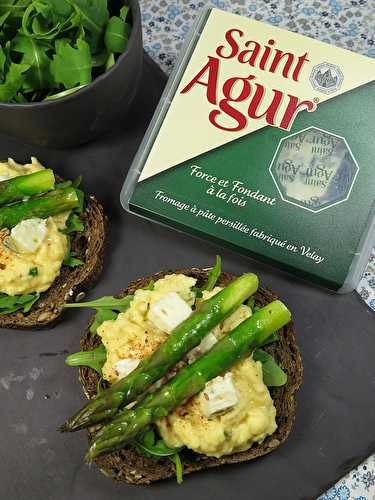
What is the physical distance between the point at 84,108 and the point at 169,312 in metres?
0.86

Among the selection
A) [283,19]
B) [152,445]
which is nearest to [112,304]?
[152,445]

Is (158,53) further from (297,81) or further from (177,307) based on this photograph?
(177,307)

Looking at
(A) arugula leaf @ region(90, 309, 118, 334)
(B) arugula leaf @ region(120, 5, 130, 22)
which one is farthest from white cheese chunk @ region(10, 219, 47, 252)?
(B) arugula leaf @ region(120, 5, 130, 22)

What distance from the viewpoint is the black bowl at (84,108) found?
2260 millimetres

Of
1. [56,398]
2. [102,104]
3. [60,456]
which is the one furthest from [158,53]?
[60,456]

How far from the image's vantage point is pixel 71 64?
7.36 ft

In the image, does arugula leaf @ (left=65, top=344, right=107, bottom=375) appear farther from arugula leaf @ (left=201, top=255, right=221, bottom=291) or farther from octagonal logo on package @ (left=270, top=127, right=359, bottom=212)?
octagonal logo on package @ (left=270, top=127, right=359, bottom=212)

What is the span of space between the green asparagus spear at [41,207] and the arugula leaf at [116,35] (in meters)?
0.61

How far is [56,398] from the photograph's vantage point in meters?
2.63

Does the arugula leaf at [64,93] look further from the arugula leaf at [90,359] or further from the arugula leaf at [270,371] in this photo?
the arugula leaf at [270,371]

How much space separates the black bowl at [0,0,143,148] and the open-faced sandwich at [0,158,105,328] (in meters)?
0.19

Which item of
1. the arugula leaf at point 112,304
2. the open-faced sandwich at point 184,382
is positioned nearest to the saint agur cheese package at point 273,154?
the open-faced sandwich at point 184,382

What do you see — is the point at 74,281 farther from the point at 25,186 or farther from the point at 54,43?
the point at 54,43

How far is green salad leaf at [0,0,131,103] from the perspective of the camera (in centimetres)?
222
